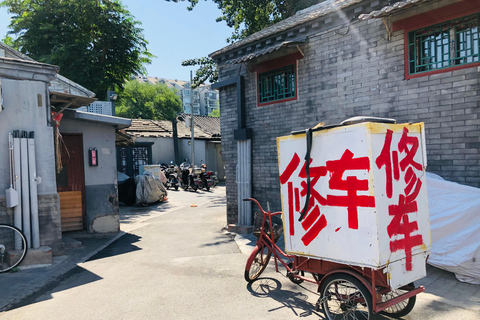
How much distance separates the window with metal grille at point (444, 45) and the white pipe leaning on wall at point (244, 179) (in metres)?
4.71

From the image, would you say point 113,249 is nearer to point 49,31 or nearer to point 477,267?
point 477,267

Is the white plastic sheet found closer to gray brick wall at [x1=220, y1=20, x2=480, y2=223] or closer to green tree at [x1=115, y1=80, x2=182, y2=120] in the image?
gray brick wall at [x1=220, y1=20, x2=480, y2=223]

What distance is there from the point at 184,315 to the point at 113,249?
4.48 metres

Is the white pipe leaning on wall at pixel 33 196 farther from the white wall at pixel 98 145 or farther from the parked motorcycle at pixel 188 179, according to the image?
the parked motorcycle at pixel 188 179

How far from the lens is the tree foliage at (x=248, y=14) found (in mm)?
17922

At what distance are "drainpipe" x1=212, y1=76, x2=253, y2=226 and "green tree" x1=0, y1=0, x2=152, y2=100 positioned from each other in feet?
33.1

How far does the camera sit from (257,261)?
583 cm

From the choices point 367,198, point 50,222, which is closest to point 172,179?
point 50,222

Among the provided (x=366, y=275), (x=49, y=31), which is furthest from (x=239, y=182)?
(x=49, y=31)

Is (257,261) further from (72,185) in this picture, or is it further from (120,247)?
(72,185)

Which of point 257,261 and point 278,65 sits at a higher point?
point 278,65

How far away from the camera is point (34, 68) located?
7.23 metres

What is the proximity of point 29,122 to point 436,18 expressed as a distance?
7874mm

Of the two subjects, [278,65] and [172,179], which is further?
[172,179]
